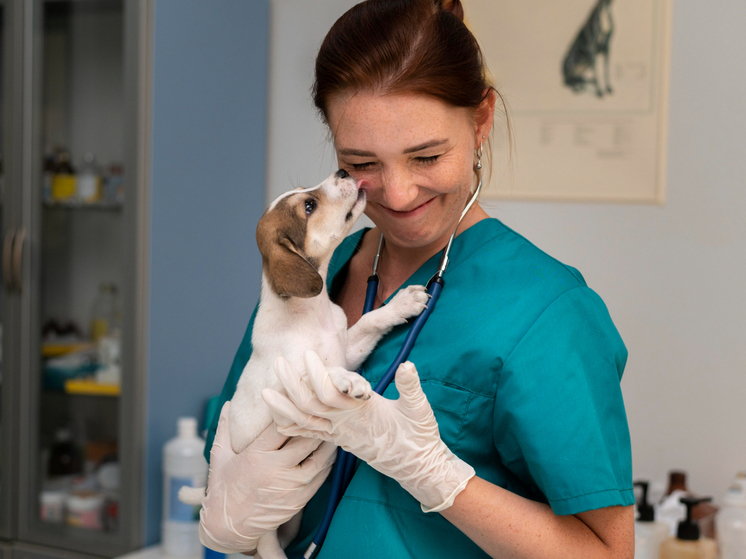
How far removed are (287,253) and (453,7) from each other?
0.49 metres

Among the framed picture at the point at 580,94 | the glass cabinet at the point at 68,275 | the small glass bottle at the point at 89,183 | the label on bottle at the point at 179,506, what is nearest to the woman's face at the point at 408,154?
the framed picture at the point at 580,94

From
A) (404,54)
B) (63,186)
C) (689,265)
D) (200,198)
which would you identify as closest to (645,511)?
(689,265)

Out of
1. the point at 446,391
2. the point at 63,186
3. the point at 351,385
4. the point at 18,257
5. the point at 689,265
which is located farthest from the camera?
the point at 63,186

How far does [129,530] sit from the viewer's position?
2131 mm

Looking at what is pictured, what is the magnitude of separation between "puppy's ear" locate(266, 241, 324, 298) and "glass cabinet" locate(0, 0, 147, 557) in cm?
116

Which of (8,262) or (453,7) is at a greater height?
(453,7)

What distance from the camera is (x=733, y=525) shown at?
5.55 feet

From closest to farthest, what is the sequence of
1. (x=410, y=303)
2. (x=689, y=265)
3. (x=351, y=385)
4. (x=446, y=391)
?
(x=351, y=385)
(x=446, y=391)
(x=410, y=303)
(x=689, y=265)

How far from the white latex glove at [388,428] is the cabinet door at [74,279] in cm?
142

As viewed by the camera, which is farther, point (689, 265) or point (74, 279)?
point (74, 279)

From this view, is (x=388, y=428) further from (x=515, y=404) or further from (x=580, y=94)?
(x=580, y=94)

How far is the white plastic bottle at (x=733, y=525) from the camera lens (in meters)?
1.68

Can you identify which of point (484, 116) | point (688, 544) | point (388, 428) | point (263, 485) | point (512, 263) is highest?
point (484, 116)

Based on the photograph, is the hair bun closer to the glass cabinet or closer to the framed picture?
the framed picture
